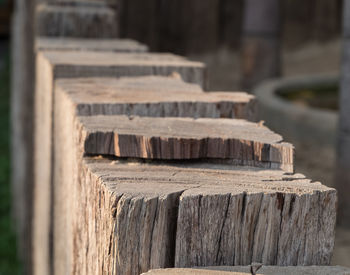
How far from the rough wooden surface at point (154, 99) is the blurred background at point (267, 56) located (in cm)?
207

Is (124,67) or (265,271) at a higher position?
(124,67)

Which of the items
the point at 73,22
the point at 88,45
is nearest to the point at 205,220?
the point at 88,45

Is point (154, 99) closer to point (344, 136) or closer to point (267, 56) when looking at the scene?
point (344, 136)

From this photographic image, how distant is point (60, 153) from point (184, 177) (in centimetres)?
54

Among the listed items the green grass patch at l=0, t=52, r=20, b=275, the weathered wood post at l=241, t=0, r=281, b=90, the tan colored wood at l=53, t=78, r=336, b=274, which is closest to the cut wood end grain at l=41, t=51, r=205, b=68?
the tan colored wood at l=53, t=78, r=336, b=274

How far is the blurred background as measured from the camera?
16.4 ft

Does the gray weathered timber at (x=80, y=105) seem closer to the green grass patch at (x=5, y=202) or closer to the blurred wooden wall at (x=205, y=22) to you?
the green grass patch at (x=5, y=202)

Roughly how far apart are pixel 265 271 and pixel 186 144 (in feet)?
0.82

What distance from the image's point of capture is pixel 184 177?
1.02 meters

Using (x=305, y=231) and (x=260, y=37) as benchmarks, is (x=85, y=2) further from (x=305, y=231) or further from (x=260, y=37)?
(x=260, y=37)

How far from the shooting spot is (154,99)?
4.43 ft

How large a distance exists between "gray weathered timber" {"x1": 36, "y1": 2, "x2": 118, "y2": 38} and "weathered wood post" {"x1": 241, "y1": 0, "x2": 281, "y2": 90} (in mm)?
3434

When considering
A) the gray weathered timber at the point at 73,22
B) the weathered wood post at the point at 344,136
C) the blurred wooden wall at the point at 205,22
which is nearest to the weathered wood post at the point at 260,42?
the blurred wooden wall at the point at 205,22

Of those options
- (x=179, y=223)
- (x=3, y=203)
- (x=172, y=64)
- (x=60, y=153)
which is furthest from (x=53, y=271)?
(x=3, y=203)
